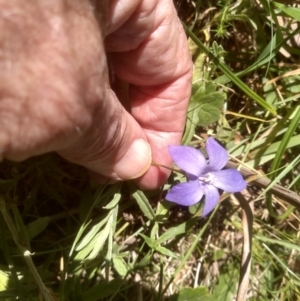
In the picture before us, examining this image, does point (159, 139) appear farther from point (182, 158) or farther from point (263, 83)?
point (263, 83)

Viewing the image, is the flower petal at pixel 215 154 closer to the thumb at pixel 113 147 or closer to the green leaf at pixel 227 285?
the thumb at pixel 113 147

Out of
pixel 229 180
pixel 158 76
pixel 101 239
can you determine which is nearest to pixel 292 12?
pixel 158 76

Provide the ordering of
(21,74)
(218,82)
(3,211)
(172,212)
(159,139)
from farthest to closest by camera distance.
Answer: (172,212)
(218,82)
(159,139)
(3,211)
(21,74)

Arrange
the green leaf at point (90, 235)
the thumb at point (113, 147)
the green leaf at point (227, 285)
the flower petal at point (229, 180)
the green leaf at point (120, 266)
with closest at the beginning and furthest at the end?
the thumb at point (113, 147), the flower petal at point (229, 180), the green leaf at point (90, 235), the green leaf at point (120, 266), the green leaf at point (227, 285)

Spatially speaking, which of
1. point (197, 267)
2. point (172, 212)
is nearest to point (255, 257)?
point (197, 267)

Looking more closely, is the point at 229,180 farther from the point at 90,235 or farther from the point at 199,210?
the point at 90,235

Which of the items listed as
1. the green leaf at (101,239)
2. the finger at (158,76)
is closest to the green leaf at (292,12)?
the finger at (158,76)

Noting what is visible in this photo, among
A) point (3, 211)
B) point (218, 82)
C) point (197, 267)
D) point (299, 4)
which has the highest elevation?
point (299, 4)

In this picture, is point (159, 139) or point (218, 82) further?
point (218, 82)

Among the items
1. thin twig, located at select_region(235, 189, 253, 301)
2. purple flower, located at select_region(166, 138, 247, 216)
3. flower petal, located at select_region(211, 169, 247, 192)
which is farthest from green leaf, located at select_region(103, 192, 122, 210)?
thin twig, located at select_region(235, 189, 253, 301)
